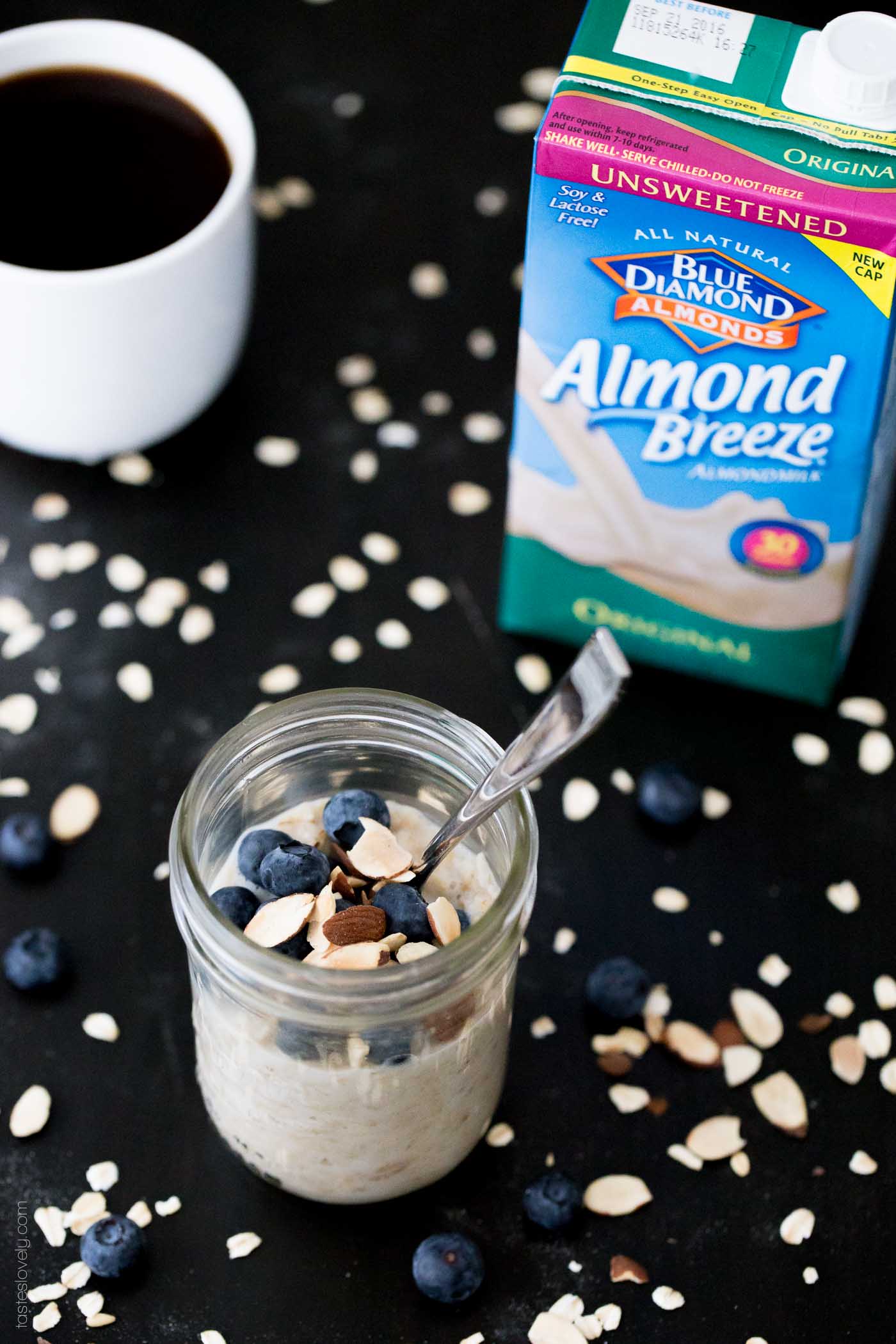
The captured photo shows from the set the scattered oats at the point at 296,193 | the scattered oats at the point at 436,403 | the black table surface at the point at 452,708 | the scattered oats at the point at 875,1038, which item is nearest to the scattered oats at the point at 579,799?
the black table surface at the point at 452,708

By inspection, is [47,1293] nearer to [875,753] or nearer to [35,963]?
[35,963]

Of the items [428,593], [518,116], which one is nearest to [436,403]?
[428,593]

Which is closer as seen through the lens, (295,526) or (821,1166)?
(821,1166)

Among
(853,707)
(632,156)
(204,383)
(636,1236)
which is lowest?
(636,1236)

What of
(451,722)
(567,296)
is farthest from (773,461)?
(451,722)

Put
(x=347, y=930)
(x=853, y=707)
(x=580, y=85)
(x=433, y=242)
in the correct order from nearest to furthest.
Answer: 1. (x=347, y=930)
2. (x=580, y=85)
3. (x=853, y=707)
4. (x=433, y=242)

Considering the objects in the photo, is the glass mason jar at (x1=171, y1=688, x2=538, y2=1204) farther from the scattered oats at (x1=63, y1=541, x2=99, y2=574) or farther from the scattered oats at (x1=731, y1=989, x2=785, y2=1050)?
the scattered oats at (x1=63, y1=541, x2=99, y2=574)

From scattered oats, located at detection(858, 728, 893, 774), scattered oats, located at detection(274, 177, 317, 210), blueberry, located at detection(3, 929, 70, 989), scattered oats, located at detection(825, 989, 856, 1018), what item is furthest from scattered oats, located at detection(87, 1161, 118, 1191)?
scattered oats, located at detection(274, 177, 317, 210)

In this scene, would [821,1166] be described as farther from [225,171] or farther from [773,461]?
[225,171]
